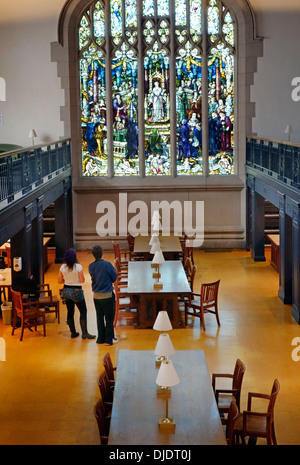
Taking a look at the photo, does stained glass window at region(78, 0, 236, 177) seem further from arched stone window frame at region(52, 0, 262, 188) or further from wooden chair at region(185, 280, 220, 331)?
wooden chair at region(185, 280, 220, 331)

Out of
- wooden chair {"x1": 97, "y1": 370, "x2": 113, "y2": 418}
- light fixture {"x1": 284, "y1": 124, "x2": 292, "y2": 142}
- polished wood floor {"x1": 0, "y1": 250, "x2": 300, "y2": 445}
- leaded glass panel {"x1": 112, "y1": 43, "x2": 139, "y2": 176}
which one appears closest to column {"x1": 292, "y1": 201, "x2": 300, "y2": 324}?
polished wood floor {"x1": 0, "y1": 250, "x2": 300, "y2": 445}

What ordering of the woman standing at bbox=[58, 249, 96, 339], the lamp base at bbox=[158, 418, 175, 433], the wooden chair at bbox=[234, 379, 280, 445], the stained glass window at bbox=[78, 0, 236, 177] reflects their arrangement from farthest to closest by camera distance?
the stained glass window at bbox=[78, 0, 236, 177]
the woman standing at bbox=[58, 249, 96, 339]
the wooden chair at bbox=[234, 379, 280, 445]
the lamp base at bbox=[158, 418, 175, 433]

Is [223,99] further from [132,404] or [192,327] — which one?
[132,404]

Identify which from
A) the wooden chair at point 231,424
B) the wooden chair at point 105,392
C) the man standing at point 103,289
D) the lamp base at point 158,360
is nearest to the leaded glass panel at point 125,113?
the man standing at point 103,289

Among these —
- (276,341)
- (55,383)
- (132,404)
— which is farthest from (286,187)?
(132,404)

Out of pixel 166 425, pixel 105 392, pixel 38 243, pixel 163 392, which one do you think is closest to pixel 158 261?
pixel 38 243

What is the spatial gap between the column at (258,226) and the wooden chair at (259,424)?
9962 millimetres

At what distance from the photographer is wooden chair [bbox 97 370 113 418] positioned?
754cm

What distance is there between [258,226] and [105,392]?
10308 mm

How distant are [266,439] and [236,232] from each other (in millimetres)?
11565

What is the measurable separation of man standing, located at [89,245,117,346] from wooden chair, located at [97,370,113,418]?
10.5ft

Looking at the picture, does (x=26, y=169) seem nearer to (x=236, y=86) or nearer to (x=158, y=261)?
(x=158, y=261)

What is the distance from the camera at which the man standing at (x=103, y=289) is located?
10922mm

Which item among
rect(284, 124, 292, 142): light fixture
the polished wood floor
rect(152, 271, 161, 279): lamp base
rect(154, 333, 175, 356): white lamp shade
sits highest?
rect(284, 124, 292, 142): light fixture
